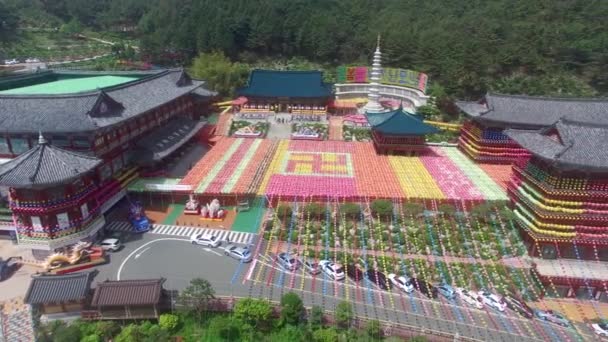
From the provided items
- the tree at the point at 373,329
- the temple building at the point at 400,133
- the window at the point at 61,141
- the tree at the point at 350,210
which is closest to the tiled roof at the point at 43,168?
the window at the point at 61,141

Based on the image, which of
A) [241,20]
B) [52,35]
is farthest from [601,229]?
[52,35]

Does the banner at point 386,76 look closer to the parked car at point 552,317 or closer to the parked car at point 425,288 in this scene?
the parked car at point 425,288

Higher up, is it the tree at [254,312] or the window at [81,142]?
the window at [81,142]

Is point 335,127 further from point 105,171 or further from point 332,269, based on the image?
point 332,269

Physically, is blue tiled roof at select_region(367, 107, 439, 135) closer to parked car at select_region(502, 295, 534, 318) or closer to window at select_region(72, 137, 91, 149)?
parked car at select_region(502, 295, 534, 318)

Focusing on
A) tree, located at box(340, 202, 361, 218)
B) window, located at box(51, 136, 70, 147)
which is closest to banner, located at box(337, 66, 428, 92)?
tree, located at box(340, 202, 361, 218)

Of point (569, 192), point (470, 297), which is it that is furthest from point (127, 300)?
point (569, 192)
